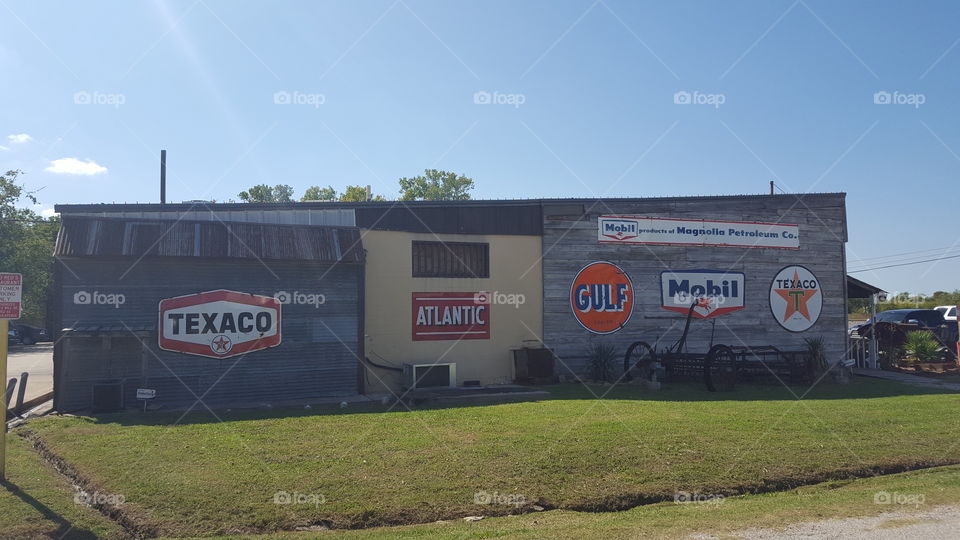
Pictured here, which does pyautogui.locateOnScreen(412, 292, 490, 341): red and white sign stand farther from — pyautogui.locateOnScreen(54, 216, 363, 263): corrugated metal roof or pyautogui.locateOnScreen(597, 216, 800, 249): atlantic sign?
pyautogui.locateOnScreen(597, 216, 800, 249): atlantic sign

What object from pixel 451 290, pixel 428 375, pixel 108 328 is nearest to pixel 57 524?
pixel 108 328

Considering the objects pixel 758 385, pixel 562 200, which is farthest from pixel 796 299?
pixel 562 200

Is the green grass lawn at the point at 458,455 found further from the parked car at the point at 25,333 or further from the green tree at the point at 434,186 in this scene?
the green tree at the point at 434,186

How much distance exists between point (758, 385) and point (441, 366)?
8.49 m

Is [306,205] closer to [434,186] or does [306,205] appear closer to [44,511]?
[44,511]

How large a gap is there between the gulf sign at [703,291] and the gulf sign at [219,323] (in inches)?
438

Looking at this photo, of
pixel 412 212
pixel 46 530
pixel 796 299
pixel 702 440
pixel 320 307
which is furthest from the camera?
pixel 796 299

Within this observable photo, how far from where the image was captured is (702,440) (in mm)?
10484

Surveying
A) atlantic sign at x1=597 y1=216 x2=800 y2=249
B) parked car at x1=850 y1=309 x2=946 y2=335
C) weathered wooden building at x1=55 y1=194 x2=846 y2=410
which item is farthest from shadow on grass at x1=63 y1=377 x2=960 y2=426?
parked car at x1=850 y1=309 x2=946 y2=335

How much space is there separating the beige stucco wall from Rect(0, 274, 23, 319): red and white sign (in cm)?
856

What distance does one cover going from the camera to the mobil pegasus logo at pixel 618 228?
19.1 metres

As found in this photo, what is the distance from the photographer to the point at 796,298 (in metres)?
21.0

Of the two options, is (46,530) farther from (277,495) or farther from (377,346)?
(377,346)

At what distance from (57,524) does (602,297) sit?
14520mm
